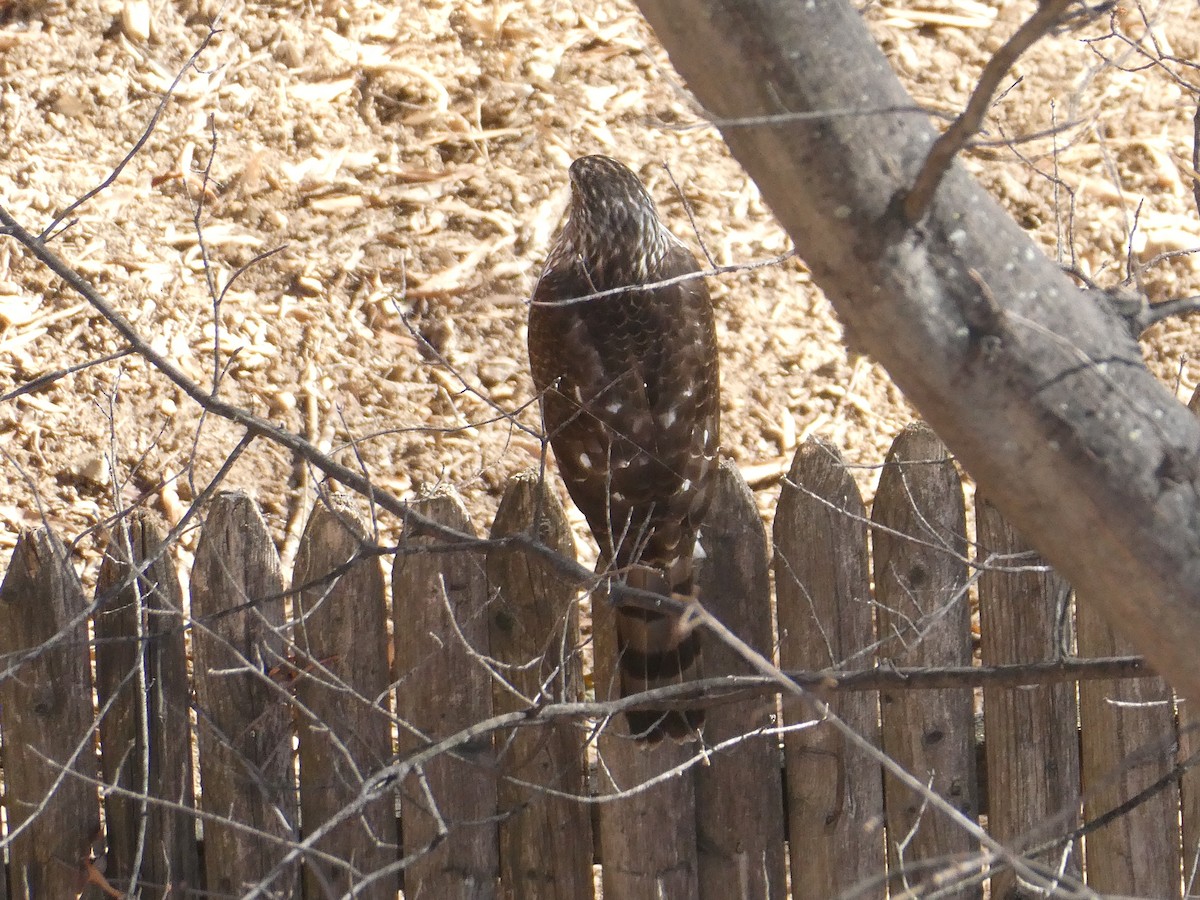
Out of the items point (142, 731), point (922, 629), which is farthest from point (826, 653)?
point (142, 731)

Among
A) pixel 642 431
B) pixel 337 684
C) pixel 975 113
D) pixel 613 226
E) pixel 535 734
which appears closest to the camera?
pixel 975 113

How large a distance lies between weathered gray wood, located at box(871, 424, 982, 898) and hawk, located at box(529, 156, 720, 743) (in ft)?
1.49

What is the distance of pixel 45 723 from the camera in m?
2.81

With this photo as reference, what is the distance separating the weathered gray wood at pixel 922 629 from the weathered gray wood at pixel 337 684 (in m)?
1.16

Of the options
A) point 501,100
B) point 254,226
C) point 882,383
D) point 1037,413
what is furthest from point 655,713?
point 501,100

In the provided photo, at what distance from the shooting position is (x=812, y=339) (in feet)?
16.2

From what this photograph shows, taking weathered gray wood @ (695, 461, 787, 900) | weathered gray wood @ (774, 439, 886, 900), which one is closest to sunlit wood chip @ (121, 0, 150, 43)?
weathered gray wood @ (695, 461, 787, 900)

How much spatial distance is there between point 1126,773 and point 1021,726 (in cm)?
28

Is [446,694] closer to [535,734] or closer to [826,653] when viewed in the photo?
[535,734]

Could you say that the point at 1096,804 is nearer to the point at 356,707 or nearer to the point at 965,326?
the point at 356,707

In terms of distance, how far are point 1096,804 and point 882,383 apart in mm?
2189

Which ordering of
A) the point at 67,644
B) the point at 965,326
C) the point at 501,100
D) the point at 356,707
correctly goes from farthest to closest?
1. the point at 501,100
2. the point at 356,707
3. the point at 67,644
4. the point at 965,326

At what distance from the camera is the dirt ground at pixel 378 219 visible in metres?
4.33

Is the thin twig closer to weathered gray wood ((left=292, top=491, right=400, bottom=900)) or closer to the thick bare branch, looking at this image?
the thick bare branch
